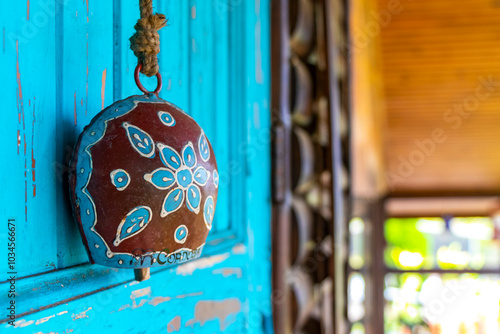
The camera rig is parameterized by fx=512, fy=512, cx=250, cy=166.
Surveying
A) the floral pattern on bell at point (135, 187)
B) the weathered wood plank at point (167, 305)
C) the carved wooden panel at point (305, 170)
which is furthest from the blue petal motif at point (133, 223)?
the carved wooden panel at point (305, 170)

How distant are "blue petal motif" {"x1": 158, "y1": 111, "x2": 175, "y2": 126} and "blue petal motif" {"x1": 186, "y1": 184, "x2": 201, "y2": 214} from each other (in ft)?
0.28

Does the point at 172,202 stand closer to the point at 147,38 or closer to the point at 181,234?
the point at 181,234

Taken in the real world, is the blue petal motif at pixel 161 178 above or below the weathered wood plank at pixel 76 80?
below

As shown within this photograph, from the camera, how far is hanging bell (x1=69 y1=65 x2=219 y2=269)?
0.60 metres

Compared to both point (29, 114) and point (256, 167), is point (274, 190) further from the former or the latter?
point (29, 114)

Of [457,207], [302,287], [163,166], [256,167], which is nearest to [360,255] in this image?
[457,207]

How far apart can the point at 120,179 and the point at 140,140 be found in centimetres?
6

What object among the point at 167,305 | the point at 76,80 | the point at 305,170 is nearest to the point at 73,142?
the point at 76,80

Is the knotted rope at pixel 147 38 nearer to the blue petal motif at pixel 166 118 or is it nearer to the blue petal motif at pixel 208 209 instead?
the blue petal motif at pixel 166 118

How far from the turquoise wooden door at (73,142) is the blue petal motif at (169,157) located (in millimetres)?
134

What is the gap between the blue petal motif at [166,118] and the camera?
2.15ft

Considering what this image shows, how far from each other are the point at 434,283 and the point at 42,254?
316 inches

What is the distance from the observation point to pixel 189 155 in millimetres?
652

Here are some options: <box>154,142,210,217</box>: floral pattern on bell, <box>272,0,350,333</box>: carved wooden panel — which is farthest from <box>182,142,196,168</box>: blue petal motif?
<box>272,0,350,333</box>: carved wooden panel
